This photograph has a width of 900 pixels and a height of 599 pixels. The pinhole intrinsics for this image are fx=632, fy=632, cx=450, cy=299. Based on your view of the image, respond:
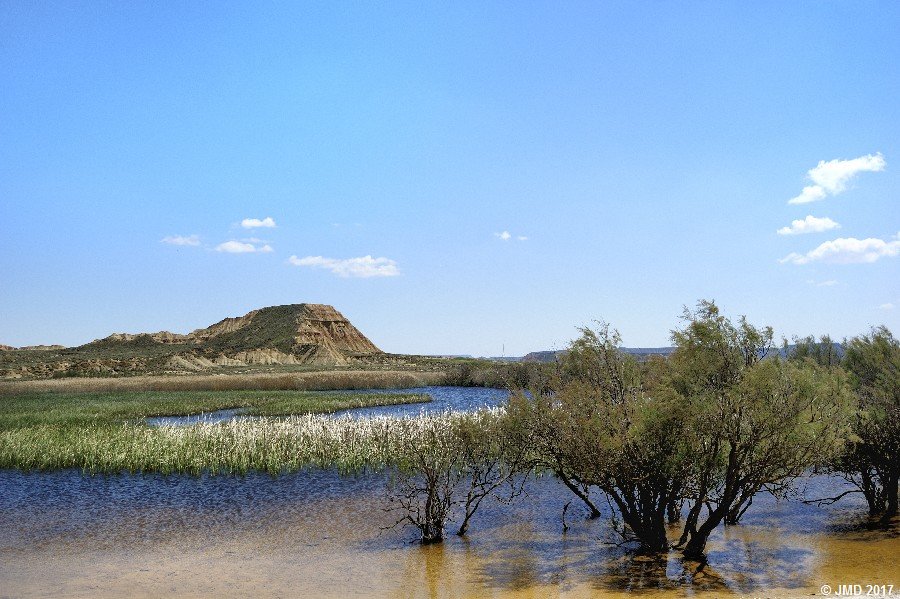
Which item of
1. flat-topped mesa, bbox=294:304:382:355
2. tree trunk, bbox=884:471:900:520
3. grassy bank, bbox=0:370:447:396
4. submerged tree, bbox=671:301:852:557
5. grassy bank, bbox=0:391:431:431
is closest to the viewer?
submerged tree, bbox=671:301:852:557

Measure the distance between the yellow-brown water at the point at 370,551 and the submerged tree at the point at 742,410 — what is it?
2042mm

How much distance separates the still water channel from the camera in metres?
12.9

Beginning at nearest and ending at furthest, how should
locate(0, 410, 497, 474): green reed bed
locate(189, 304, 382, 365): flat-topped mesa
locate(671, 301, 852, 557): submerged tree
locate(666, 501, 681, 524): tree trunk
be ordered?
locate(671, 301, 852, 557): submerged tree → locate(666, 501, 681, 524): tree trunk → locate(0, 410, 497, 474): green reed bed → locate(189, 304, 382, 365): flat-topped mesa

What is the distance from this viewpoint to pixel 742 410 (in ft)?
40.5

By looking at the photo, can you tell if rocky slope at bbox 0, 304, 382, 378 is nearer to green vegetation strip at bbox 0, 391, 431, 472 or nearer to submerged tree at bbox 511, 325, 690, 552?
green vegetation strip at bbox 0, 391, 431, 472

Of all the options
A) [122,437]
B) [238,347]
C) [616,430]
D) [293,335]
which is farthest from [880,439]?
[238,347]

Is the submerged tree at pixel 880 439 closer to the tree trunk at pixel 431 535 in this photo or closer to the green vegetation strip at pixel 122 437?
the tree trunk at pixel 431 535

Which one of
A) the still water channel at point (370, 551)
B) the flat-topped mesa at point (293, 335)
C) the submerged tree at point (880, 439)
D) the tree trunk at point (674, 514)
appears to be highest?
the flat-topped mesa at point (293, 335)

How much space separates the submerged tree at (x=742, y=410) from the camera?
40.5ft

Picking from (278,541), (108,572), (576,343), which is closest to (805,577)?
(576,343)

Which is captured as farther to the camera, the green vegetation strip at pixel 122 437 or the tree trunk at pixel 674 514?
the green vegetation strip at pixel 122 437

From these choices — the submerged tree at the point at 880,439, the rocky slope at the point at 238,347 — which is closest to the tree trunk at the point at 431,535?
the submerged tree at the point at 880,439

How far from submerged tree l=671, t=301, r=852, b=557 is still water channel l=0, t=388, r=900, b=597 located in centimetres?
196

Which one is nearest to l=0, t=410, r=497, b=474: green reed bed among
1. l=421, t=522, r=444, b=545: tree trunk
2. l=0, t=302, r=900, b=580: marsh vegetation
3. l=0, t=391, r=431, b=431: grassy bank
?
l=0, t=302, r=900, b=580: marsh vegetation
